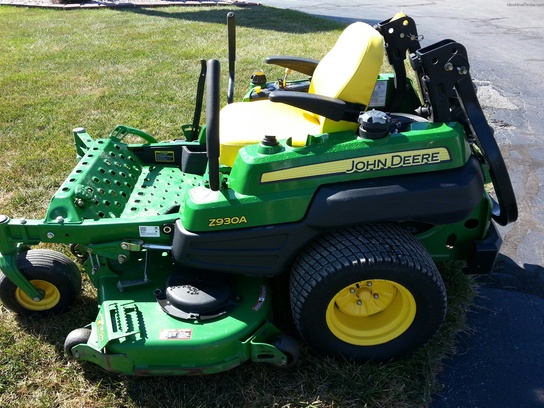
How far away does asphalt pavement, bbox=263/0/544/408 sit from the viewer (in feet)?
7.70

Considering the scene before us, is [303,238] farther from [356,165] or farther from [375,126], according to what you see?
[375,126]

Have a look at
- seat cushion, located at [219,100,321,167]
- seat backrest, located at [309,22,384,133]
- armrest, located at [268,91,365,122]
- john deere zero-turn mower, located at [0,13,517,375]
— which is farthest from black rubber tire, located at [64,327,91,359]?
seat backrest, located at [309,22,384,133]

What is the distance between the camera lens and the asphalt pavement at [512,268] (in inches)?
92.4

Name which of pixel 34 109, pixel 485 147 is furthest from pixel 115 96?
pixel 485 147

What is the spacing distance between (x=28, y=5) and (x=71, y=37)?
497 centimetres

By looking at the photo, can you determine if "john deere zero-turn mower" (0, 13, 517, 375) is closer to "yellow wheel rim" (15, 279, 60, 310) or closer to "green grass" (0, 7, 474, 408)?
"yellow wheel rim" (15, 279, 60, 310)

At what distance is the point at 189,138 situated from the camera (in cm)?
351

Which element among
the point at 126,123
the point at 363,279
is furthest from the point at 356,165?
the point at 126,123

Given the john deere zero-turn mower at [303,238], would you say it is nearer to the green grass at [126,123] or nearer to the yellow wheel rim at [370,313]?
the yellow wheel rim at [370,313]

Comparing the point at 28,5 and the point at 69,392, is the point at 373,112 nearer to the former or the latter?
the point at 69,392

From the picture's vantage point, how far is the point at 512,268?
10.1 ft

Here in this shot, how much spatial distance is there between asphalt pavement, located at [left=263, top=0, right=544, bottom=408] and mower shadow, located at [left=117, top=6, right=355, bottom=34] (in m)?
2.28

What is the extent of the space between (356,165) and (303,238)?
37cm

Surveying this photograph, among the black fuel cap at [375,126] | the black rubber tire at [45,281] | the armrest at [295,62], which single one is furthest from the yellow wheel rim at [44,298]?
the armrest at [295,62]
